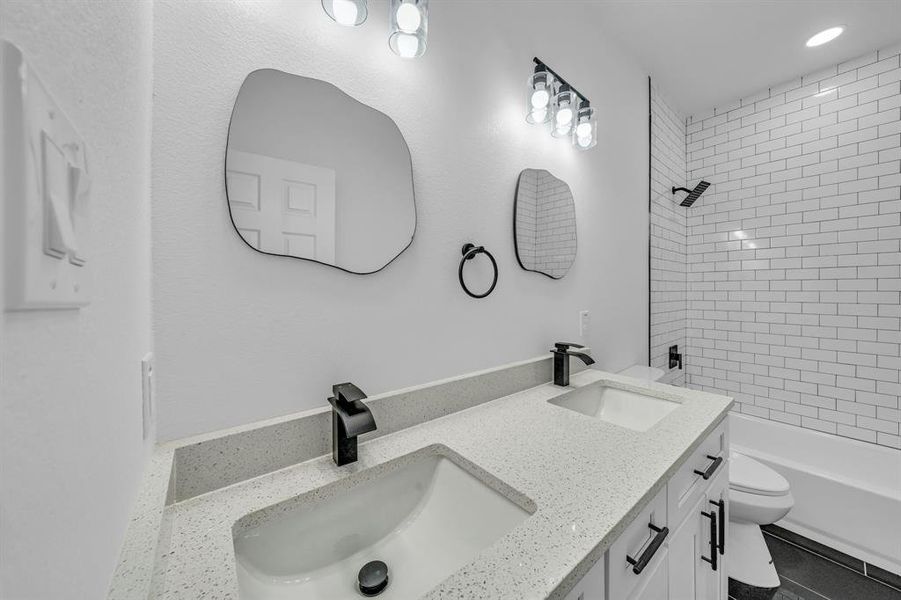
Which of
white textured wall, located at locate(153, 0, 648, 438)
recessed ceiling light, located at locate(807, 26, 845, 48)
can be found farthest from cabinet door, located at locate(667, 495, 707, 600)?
recessed ceiling light, located at locate(807, 26, 845, 48)

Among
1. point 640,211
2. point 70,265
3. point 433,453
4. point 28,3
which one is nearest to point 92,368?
point 70,265

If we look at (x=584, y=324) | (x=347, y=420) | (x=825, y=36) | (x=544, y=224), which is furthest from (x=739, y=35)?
(x=347, y=420)

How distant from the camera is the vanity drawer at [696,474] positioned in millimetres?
866

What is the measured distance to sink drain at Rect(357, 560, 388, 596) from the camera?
24.7 inches

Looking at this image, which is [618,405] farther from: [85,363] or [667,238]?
[667,238]

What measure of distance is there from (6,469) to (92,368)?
19 cm

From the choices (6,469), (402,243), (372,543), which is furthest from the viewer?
(402,243)

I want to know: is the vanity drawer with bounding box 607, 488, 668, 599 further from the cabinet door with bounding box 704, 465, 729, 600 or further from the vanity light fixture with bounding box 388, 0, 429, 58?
the vanity light fixture with bounding box 388, 0, 429, 58

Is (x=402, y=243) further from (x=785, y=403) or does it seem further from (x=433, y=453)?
(x=785, y=403)

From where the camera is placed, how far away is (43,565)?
23 cm

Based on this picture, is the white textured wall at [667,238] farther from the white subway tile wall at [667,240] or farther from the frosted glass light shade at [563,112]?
the frosted glass light shade at [563,112]

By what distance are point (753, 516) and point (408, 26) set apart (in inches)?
94.2

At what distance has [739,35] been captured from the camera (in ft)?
6.42

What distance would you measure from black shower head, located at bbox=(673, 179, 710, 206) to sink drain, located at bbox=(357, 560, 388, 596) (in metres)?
2.96
